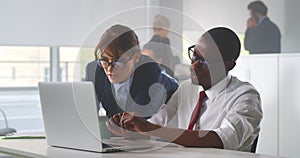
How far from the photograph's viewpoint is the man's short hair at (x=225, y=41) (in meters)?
2.29

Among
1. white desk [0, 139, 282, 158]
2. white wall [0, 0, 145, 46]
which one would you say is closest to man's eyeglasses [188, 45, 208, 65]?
white desk [0, 139, 282, 158]

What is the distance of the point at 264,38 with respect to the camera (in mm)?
5047

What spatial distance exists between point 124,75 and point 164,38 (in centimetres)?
30

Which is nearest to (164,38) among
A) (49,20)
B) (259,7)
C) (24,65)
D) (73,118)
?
(73,118)

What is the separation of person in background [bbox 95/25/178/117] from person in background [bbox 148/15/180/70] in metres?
0.05

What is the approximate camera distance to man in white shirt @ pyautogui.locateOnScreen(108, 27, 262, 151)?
7.00ft

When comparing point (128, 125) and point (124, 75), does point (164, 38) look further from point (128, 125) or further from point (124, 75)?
point (128, 125)

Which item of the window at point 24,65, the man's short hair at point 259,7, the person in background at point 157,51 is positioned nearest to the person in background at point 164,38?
the person in background at point 157,51

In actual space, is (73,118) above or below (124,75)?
below

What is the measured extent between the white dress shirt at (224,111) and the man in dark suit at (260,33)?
2.67 m

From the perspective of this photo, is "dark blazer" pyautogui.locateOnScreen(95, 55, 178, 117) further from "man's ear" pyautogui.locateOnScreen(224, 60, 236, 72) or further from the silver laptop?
"man's ear" pyautogui.locateOnScreen(224, 60, 236, 72)

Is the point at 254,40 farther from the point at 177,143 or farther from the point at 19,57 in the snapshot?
the point at 177,143

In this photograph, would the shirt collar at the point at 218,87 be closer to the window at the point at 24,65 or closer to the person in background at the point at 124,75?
the person in background at the point at 124,75

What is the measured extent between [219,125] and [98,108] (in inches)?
20.7
